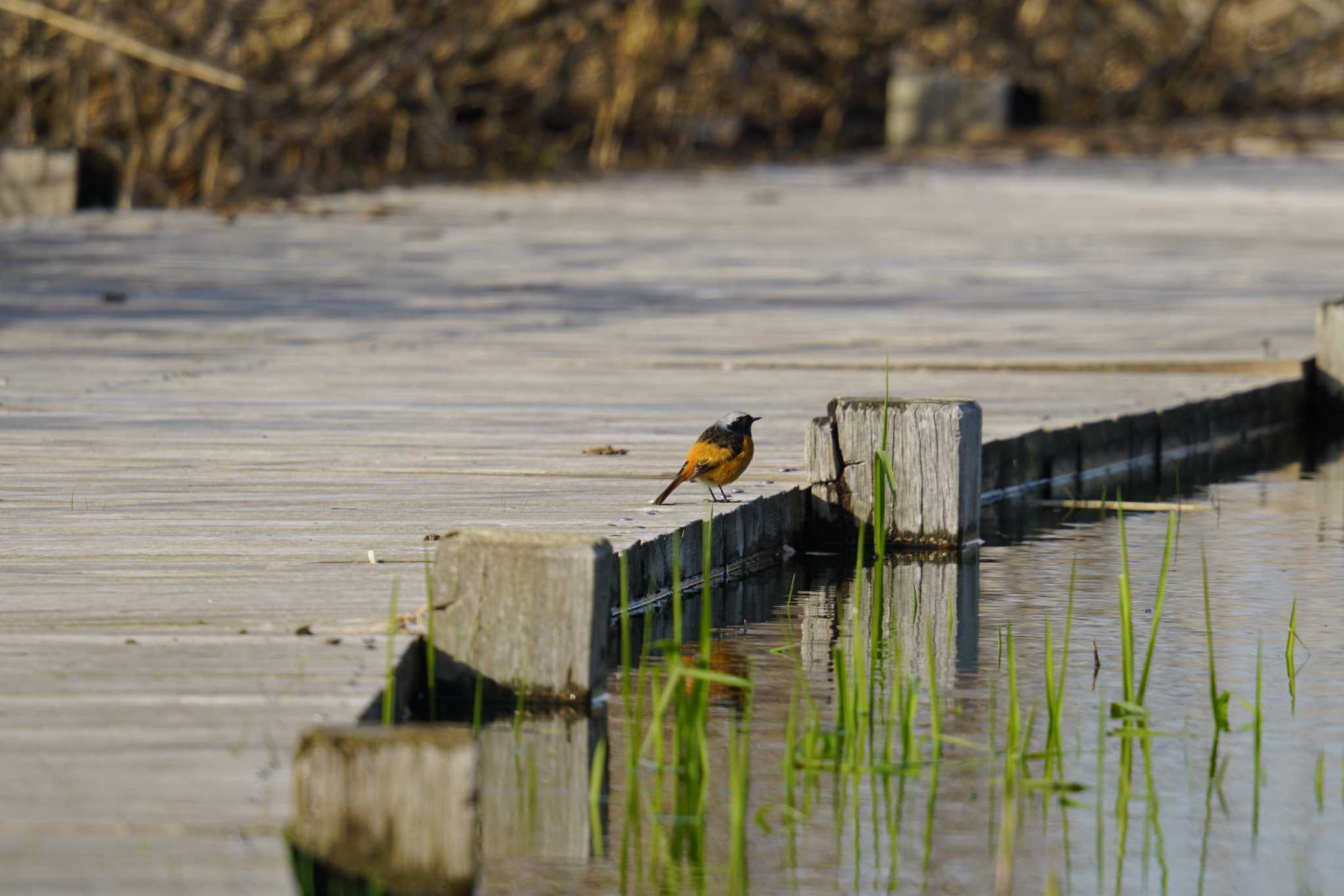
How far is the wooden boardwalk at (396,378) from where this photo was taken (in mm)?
4078

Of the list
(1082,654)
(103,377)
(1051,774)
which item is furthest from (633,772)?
(103,377)

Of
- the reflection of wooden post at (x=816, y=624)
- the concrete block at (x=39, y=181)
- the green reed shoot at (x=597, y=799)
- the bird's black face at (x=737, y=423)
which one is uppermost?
the concrete block at (x=39, y=181)

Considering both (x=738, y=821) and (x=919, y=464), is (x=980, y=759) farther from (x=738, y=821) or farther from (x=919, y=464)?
(x=919, y=464)

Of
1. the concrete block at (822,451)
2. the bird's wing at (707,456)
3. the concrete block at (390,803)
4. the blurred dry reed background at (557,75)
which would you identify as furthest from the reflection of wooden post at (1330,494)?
the blurred dry reed background at (557,75)

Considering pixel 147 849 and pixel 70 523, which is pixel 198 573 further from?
pixel 147 849

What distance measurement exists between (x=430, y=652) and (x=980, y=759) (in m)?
1.09

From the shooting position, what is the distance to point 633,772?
14.0ft

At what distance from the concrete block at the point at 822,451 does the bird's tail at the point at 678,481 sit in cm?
60

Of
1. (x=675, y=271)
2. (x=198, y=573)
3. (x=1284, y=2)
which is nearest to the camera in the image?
(x=198, y=573)

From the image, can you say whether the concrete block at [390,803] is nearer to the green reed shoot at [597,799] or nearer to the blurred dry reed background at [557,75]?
the green reed shoot at [597,799]

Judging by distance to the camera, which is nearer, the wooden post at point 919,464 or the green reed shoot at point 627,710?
the green reed shoot at point 627,710

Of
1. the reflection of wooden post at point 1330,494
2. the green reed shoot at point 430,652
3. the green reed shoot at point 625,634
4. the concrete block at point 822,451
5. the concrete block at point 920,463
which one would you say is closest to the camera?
the green reed shoot at point 430,652

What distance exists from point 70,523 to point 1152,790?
9.00 feet

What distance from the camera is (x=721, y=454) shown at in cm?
612
